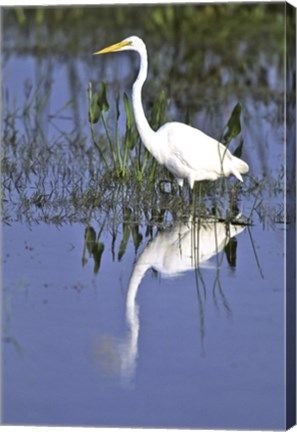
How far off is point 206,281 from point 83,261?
53 cm

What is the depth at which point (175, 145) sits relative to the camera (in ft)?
18.9

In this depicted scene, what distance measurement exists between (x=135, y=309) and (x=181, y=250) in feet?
2.69

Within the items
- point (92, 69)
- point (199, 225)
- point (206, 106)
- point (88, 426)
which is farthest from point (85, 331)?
point (92, 69)

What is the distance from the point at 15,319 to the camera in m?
4.26

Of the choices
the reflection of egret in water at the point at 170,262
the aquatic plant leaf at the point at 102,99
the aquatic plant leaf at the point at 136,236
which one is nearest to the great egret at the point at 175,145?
the aquatic plant leaf at the point at 102,99

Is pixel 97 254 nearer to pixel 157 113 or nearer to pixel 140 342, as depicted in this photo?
pixel 140 342

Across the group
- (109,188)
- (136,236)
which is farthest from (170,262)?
(109,188)

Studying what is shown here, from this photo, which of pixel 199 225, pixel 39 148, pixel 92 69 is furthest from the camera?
pixel 92 69

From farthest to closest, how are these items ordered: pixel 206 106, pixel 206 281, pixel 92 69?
pixel 92 69, pixel 206 106, pixel 206 281

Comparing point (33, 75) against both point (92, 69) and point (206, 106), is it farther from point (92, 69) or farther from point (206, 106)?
point (206, 106)

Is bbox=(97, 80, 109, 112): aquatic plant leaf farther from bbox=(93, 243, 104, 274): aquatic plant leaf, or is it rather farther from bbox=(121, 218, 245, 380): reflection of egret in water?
bbox=(93, 243, 104, 274): aquatic plant leaf

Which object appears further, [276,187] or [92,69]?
[92,69]

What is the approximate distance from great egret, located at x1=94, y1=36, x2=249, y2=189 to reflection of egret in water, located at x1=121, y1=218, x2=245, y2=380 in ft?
1.28

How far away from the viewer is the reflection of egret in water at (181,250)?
183 inches
